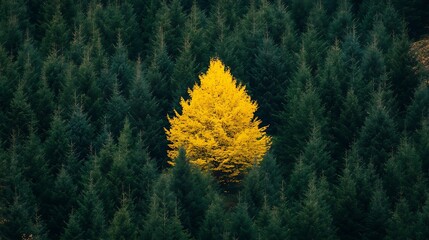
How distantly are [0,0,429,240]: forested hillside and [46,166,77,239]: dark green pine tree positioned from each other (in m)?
0.09

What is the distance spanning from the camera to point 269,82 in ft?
210

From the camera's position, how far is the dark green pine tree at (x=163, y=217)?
43.4m

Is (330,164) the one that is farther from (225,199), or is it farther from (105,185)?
(105,185)

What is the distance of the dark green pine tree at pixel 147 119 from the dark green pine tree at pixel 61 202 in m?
9.08

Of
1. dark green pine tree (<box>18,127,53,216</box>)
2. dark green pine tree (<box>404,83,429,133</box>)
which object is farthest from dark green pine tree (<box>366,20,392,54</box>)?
dark green pine tree (<box>18,127,53,216</box>)

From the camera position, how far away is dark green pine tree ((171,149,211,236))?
47.3 m

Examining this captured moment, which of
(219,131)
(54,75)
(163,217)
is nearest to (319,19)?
(219,131)

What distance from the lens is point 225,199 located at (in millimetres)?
53250

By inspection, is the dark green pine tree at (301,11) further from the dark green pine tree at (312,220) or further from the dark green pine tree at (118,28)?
the dark green pine tree at (312,220)

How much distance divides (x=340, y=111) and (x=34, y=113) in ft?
74.4

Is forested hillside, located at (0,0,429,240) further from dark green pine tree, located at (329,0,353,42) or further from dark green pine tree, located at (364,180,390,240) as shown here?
dark green pine tree, located at (329,0,353,42)

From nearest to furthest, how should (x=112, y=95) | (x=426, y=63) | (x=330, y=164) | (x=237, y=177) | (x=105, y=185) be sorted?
(x=105, y=185) < (x=330, y=164) < (x=237, y=177) < (x=112, y=95) < (x=426, y=63)

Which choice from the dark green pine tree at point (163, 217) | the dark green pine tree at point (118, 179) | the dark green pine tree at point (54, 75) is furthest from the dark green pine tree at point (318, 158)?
the dark green pine tree at point (54, 75)

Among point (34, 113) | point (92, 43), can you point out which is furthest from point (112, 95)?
point (92, 43)
